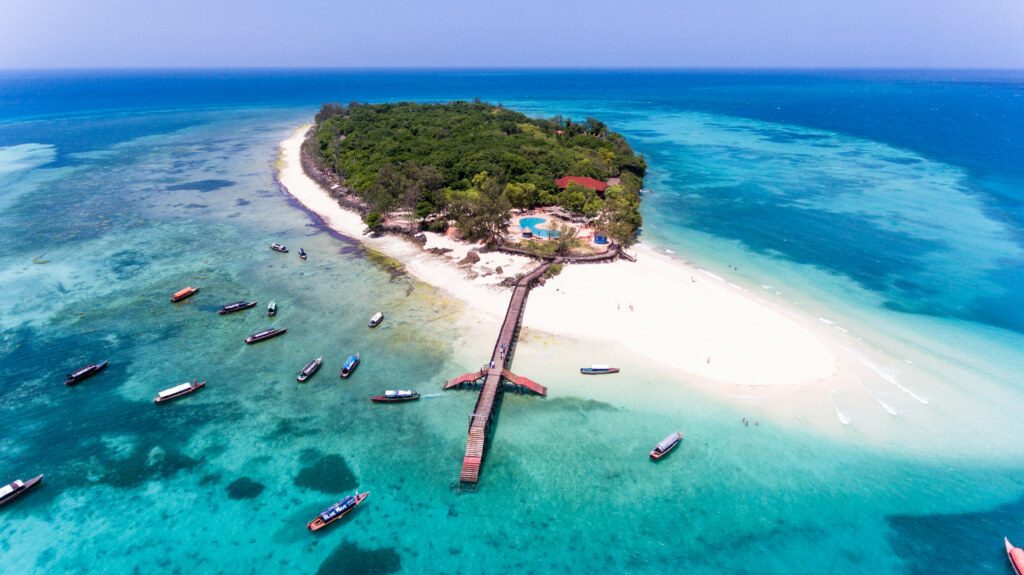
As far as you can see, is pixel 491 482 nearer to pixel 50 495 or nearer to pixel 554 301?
pixel 554 301

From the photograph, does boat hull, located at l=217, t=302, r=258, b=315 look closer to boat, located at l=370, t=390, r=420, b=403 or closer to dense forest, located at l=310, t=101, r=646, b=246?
boat, located at l=370, t=390, r=420, b=403

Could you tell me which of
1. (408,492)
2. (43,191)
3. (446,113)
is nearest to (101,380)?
(408,492)

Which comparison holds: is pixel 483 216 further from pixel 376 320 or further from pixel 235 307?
pixel 235 307

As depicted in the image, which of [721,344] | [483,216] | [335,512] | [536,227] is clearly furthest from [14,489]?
[536,227]

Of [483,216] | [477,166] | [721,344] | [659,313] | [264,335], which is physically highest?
[477,166]

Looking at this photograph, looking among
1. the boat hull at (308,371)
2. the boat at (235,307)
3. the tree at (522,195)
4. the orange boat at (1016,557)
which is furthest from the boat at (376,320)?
the orange boat at (1016,557)

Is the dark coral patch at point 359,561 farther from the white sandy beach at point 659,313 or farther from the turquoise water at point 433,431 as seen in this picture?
the white sandy beach at point 659,313
